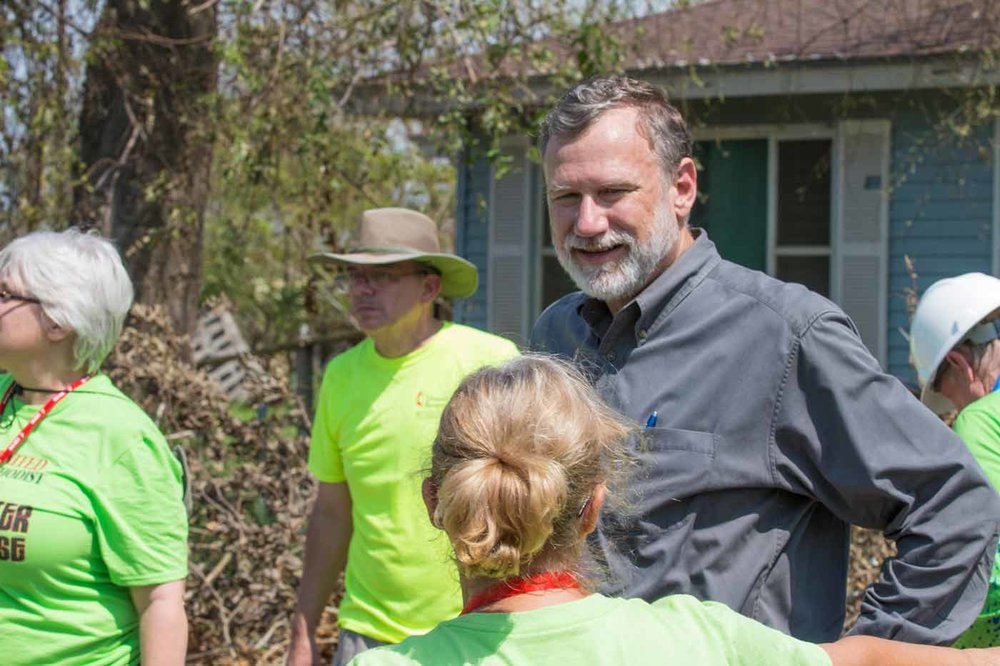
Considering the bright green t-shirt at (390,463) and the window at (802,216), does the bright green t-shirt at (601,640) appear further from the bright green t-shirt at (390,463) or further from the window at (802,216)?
the window at (802,216)

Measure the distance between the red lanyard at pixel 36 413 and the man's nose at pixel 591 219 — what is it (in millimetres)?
1449

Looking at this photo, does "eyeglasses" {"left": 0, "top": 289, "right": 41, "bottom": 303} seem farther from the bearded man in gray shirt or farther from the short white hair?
the bearded man in gray shirt

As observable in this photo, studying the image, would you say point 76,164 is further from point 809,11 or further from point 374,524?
point 809,11

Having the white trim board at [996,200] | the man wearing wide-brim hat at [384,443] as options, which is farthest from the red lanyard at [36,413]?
the white trim board at [996,200]

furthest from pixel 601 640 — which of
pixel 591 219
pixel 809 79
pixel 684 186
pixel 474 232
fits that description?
pixel 474 232

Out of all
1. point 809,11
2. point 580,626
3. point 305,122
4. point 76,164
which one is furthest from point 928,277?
point 580,626

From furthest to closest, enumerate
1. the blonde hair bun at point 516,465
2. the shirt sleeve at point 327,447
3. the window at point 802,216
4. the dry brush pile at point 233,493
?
the window at point 802,216 < the dry brush pile at point 233,493 < the shirt sleeve at point 327,447 < the blonde hair bun at point 516,465

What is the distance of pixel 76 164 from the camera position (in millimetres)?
8086

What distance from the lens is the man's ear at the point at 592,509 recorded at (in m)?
1.90

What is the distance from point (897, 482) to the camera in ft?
7.15

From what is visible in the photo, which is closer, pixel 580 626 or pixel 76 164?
pixel 580 626

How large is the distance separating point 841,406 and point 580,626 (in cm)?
69

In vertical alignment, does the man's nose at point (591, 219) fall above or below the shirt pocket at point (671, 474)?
above

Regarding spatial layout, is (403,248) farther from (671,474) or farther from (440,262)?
(671,474)
